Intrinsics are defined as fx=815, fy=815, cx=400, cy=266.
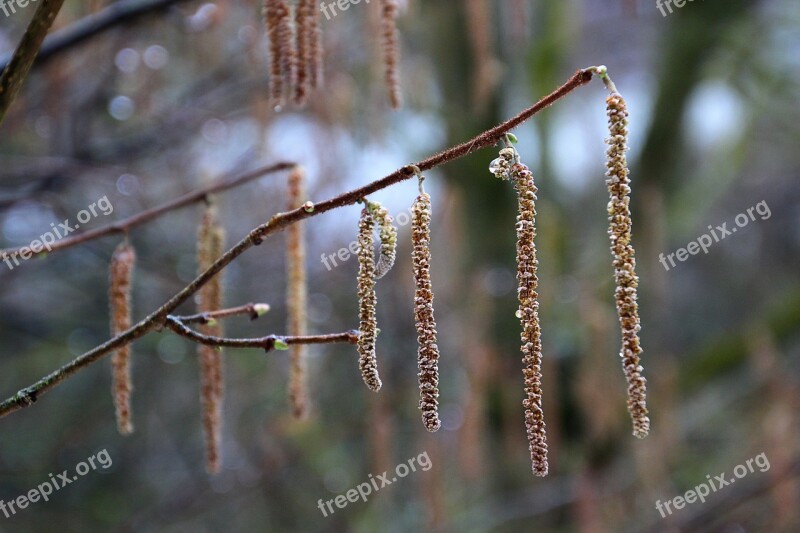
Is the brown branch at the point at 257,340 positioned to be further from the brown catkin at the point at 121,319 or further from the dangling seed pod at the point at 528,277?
the brown catkin at the point at 121,319

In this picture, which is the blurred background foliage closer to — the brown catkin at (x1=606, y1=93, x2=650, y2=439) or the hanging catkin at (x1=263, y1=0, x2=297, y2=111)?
the hanging catkin at (x1=263, y1=0, x2=297, y2=111)

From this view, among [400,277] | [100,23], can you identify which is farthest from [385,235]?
[400,277]

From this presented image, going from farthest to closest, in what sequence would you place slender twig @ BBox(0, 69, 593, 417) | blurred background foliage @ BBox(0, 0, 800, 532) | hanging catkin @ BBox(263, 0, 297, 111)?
blurred background foliage @ BBox(0, 0, 800, 532)
hanging catkin @ BBox(263, 0, 297, 111)
slender twig @ BBox(0, 69, 593, 417)

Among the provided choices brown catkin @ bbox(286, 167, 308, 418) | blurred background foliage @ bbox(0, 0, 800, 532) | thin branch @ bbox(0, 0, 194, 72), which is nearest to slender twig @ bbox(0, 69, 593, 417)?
brown catkin @ bbox(286, 167, 308, 418)

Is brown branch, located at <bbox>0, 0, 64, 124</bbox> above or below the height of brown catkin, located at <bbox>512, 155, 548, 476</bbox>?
above

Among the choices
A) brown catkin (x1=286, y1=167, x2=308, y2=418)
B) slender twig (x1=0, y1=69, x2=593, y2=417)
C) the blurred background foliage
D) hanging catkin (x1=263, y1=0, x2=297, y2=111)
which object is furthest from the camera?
the blurred background foliage

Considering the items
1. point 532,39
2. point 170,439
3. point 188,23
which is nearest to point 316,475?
point 170,439

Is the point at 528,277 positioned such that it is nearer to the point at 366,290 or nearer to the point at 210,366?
the point at 366,290
